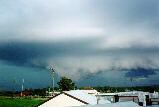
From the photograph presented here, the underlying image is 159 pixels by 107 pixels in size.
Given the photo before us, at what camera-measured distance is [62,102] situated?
4397cm

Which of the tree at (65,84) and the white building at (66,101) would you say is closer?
the white building at (66,101)

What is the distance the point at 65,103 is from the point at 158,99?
19555 millimetres

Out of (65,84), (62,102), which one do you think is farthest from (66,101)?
(65,84)

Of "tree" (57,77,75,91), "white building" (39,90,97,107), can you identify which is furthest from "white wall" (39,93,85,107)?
"tree" (57,77,75,91)

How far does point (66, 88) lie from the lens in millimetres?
104000

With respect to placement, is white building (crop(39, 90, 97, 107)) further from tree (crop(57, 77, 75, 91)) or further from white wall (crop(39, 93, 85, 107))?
tree (crop(57, 77, 75, 91))

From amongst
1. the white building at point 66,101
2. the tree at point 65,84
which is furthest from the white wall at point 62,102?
the tree at point 65,84

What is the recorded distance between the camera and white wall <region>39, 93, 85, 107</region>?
1697 inches

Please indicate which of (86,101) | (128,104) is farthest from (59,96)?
(128,104)

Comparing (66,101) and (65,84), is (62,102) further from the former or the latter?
(65,84)

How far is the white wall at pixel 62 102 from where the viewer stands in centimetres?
4309

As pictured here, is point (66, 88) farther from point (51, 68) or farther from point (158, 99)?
point (158, 99)

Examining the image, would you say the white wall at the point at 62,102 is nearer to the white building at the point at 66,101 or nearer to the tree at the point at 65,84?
the white building at the point at 66,101

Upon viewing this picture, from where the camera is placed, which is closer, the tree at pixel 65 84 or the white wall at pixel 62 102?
the white wall at pixel 62 102
